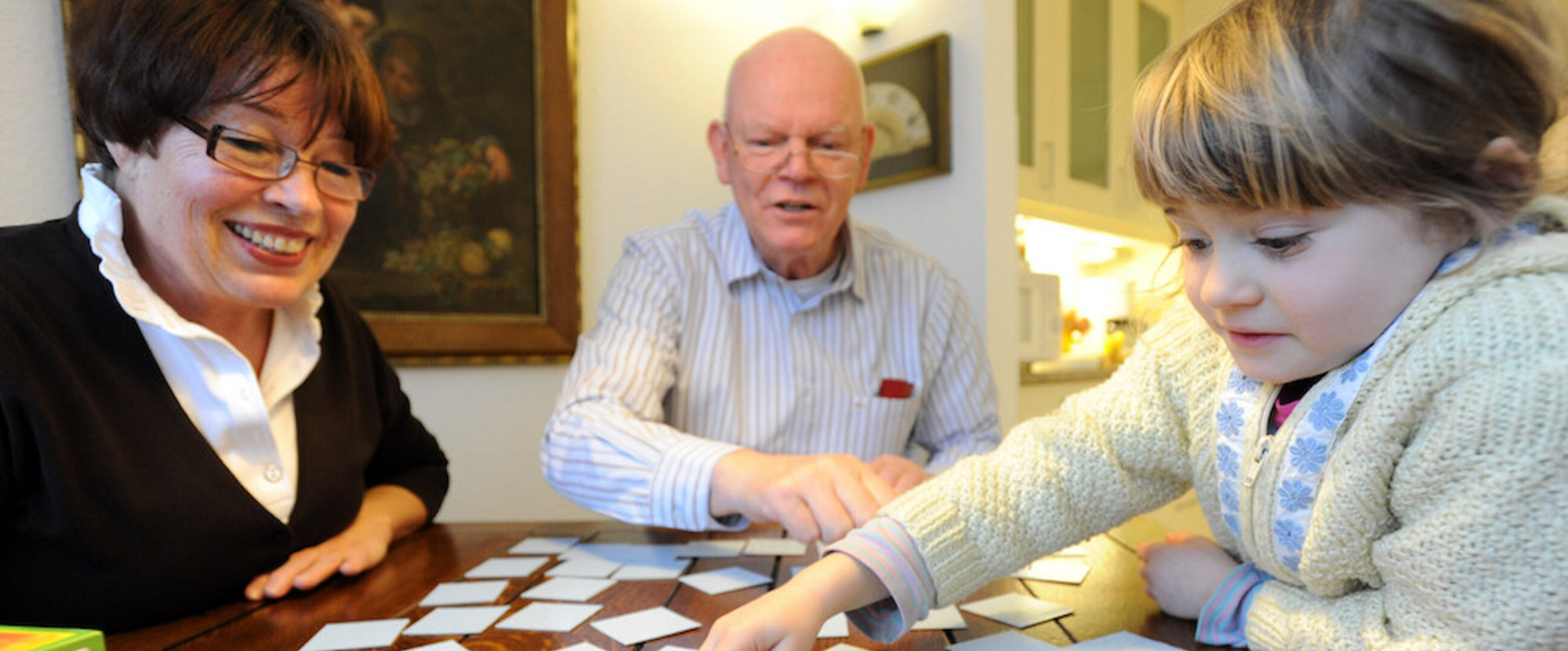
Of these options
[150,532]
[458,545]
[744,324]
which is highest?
[744,324]

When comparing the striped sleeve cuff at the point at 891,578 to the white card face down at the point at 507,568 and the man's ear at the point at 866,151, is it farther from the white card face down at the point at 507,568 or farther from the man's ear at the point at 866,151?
the man's ear at the point at 866,151

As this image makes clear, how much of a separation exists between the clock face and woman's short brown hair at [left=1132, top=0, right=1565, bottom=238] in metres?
2.06

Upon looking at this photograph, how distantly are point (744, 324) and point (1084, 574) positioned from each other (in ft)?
2.99

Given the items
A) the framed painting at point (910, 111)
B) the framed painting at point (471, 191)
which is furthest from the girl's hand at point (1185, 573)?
the framed painting at point (471, 191)

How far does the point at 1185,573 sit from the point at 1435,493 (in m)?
0.30

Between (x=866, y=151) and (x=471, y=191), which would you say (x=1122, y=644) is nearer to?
(x=866, y=151)

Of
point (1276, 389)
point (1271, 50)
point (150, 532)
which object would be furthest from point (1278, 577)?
point (150, 532)

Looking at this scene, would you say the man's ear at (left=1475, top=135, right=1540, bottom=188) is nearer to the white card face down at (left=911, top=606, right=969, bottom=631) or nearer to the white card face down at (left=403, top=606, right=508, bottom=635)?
the white card face down at (left=911, top=606, right=969, bottom=631)

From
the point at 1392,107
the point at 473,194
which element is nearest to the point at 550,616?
the point at 1392,107

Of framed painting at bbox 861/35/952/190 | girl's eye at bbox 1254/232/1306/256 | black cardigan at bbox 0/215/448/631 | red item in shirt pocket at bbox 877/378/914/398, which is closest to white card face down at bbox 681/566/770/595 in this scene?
black cardigan at bbox 0/215/448/631

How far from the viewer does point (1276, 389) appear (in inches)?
30.0

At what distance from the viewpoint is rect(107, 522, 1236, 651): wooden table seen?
2.77 feet

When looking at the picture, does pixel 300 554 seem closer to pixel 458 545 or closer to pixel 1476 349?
pixel 458 545

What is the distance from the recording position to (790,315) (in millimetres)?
1793
